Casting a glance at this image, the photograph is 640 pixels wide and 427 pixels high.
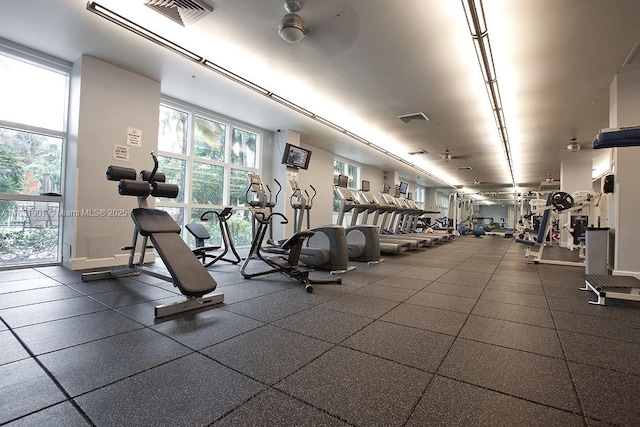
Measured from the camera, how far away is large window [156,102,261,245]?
6281 millimetres

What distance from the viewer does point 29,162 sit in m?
4.57

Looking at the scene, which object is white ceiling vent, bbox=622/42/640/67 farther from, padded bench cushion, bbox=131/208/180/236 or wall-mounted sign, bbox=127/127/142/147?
wall-mounted sign, bbox=127/127/142/147

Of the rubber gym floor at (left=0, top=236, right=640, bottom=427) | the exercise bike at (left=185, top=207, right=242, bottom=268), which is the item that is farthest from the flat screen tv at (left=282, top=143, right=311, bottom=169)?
the rubber gym floor at (left=0, top=236, right=640, bottom=427)

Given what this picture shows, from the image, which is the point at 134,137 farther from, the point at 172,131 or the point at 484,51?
the point at 484,51

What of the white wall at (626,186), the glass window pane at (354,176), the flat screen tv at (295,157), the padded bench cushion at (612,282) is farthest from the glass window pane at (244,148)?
the white wall at (626,186)

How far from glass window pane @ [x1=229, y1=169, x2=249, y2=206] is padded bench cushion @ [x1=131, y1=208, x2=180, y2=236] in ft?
13.8

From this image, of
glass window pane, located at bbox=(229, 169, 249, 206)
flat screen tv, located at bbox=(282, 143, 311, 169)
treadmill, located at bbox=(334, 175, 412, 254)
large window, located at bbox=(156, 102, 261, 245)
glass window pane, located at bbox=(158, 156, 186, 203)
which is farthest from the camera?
flat screen tv, located at bbox=(282, 143, 311, 169)

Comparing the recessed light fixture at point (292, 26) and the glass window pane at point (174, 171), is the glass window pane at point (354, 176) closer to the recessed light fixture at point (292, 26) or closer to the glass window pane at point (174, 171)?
the glass window pane at point (174, 171)

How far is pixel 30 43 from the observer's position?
14.2 feet

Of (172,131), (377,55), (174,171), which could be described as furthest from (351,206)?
(172,131)

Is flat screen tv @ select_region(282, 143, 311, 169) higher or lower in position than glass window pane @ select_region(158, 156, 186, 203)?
higher

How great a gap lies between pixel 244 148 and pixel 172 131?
190cm

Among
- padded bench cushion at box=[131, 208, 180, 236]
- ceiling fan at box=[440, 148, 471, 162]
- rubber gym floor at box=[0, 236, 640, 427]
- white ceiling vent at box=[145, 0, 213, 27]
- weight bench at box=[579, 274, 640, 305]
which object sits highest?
white ceiling vent at box=[145, 0, 213, 27]

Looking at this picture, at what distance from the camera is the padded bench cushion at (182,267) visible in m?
2.63
